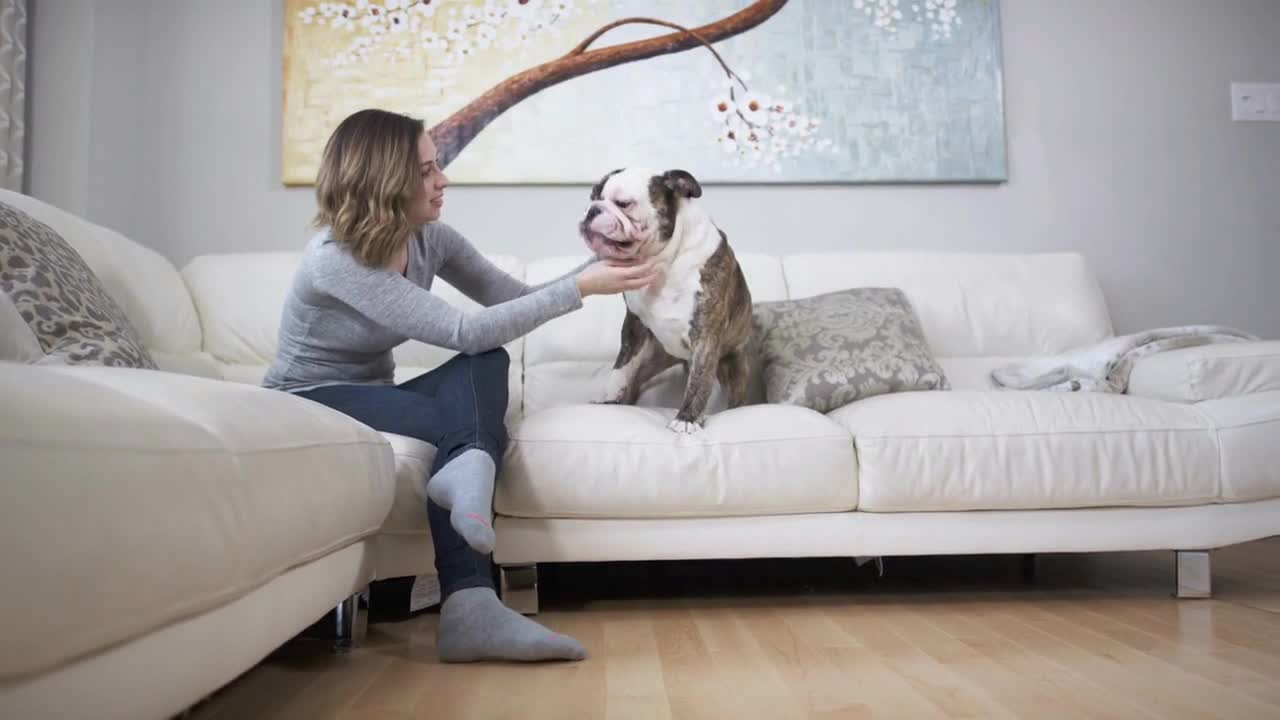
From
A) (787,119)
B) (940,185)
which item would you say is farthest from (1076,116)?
(787,119)

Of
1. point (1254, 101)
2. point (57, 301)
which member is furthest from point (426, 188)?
point (1254, 101)

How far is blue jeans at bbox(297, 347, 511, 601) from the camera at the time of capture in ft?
5.09

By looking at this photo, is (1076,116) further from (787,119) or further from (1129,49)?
(787,119)

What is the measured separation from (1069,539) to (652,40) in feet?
6.57

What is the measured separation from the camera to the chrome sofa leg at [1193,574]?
1874 millimetres

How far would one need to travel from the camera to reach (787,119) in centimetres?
299

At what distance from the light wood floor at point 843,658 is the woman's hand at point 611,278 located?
2.17 feet

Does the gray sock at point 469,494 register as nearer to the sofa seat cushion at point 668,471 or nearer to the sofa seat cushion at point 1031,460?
the sofa seat cushion at point 668,471

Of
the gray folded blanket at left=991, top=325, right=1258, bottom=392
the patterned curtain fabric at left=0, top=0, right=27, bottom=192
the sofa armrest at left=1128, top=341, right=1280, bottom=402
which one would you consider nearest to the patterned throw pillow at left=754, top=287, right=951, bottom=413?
the gray folded blanket at left=991, top=325, right=1258, bottom=392

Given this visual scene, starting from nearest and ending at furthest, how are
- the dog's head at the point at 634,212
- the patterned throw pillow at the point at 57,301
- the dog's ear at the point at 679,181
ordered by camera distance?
the patterned throw pillow at the point at 57,301 < the dog's head at the point at 634,212 < the dog's ear at the point at 679,181

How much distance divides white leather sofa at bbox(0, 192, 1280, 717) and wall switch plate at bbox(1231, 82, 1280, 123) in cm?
105

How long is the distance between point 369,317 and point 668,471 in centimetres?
66

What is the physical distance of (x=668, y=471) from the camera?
180cm

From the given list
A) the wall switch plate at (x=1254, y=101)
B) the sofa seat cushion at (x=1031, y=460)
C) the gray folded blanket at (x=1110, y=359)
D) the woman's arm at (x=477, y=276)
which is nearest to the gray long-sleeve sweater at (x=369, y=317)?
the woman's arm at (x=477, y=276)
